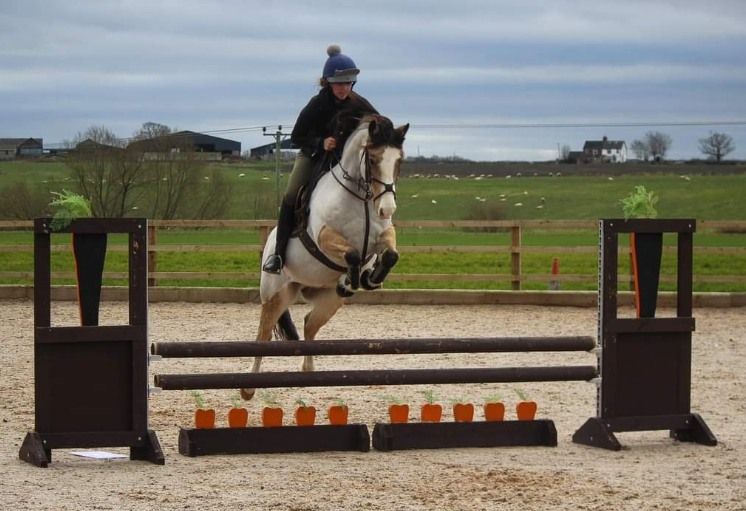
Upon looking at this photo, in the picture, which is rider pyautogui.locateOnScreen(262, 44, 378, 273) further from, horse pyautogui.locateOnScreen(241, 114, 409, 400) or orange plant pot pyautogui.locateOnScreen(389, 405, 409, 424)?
orange plant pot pyautogui.locateOnScreen(389, 405, 409, 424)

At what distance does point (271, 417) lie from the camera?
666cm

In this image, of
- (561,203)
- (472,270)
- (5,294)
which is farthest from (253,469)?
(561,203)

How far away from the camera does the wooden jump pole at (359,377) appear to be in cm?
642

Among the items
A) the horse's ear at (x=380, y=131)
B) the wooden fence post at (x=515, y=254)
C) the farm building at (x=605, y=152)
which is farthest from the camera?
the farm building at (x=605, y=152)

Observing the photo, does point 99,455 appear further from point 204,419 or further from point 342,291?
point 342,291

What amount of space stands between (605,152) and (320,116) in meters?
48.7

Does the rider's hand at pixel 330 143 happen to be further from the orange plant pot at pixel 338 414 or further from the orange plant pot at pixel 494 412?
the orange plant pot at pixel 494 412

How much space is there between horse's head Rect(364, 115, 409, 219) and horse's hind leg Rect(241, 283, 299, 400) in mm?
1448

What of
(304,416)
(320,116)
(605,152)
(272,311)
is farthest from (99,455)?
(605,152)

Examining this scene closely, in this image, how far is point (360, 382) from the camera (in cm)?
660

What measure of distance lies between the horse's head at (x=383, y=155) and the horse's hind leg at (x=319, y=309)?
136 centimetres

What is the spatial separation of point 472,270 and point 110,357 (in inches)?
645

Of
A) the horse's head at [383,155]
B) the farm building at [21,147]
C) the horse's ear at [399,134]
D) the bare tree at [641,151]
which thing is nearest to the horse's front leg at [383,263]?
the horse's head at [383,155]

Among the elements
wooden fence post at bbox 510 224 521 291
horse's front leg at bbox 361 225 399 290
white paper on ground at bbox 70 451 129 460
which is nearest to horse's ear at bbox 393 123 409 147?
horse's front leg at bbox 361 225 399 290
